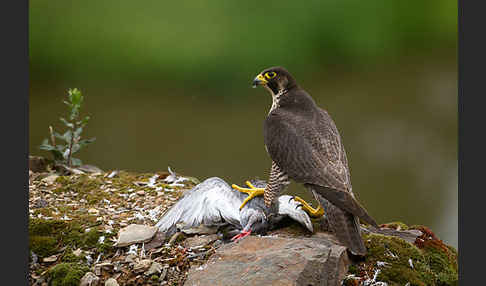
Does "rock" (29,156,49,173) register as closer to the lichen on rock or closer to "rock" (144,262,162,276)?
"rock" (144,262,162,276)

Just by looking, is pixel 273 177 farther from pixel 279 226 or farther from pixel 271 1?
pixel 271 1

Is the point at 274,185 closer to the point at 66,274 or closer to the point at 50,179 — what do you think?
the point at 66,274

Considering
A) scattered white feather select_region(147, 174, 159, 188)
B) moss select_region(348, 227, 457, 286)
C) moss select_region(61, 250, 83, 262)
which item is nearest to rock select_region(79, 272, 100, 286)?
moss select_region(61, 250, 83, 262)

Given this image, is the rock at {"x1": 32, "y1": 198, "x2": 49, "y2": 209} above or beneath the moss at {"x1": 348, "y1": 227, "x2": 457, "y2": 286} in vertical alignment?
above

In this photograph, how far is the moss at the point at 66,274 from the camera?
6.27 feet

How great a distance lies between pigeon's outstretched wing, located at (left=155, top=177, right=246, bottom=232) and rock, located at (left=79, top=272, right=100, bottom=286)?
0.38 meters

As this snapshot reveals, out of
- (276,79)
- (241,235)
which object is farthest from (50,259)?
(276,79)

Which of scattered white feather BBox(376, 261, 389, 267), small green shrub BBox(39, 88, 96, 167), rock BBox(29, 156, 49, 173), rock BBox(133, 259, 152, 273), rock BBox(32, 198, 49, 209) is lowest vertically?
scattered white feather BBox(376, 261, 389, 267)

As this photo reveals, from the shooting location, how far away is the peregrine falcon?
197 cm

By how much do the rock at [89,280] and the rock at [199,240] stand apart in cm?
39

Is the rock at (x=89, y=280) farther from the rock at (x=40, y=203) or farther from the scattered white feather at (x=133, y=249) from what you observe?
the rock at (x=40, y=203)

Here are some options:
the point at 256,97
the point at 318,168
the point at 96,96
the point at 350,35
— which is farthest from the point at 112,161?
the point at 350,35

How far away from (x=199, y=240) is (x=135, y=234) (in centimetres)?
28

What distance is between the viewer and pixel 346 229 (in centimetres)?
196
